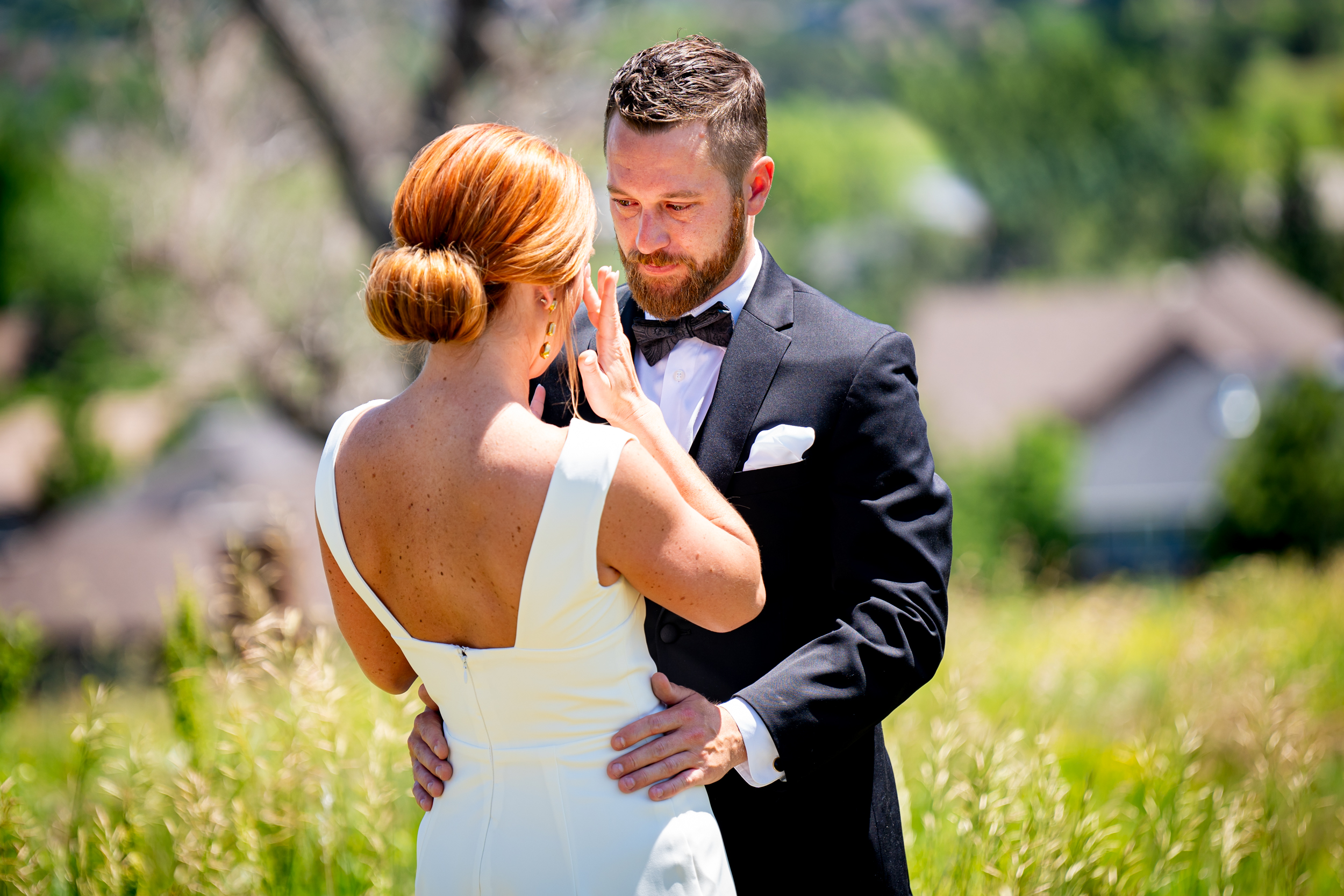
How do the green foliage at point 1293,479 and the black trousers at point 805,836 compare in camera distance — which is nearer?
the black trousers at point 805,836

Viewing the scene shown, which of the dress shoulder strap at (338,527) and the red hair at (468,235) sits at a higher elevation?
the red hair at (468,235)

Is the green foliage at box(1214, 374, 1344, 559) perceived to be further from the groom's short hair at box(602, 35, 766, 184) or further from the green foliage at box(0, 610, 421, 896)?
the groom's short hair at box(602, 35, 766, 184)

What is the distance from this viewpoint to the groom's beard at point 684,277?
2.81 meters

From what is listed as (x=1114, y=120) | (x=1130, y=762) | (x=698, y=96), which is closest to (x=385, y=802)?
(x=698, y=96)

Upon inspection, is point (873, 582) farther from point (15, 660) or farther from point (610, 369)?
point (15, 660)

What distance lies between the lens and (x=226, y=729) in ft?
11.8

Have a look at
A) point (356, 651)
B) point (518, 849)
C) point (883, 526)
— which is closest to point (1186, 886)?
point (883, 526)

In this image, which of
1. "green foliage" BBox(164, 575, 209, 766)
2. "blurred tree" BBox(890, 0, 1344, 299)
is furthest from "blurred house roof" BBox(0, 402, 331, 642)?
"blurred tree" BBox(890, 0, 1344, 299)

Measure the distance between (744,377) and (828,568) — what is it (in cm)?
51

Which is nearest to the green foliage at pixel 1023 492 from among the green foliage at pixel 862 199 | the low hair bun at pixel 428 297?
the low hair bun at pixel 428 297

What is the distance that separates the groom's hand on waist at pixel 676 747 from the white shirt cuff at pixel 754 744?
0.02m

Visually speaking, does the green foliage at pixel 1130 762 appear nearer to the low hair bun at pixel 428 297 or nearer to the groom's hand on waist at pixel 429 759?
the groom's hand on waist at pixel 429 759

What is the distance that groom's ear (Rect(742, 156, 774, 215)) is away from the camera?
290cm

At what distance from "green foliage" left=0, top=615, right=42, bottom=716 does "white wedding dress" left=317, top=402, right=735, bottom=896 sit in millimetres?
2461
